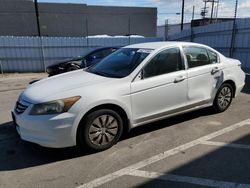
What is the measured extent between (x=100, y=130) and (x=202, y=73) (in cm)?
231

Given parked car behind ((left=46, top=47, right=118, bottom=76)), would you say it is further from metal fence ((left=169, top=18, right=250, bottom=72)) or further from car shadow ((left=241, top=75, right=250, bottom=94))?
car shadow ((left=241, top=75, right=250, bottom=94))

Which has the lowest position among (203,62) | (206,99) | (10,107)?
(10,107)

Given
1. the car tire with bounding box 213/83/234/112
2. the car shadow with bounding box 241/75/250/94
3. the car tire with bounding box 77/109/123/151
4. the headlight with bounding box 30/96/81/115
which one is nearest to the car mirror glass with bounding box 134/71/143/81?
the car tire with bounding box 77/109/123/151

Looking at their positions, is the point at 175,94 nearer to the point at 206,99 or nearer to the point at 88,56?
the point at 206,99

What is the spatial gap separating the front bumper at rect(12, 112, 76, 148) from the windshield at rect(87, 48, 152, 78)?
119cm

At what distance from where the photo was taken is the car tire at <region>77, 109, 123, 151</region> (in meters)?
3.69

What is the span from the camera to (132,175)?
3248 millimetres

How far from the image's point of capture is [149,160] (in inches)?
142

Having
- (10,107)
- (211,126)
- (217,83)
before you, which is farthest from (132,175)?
(10,107)

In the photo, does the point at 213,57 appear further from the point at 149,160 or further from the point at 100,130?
the point at 100,130

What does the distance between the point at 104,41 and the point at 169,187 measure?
1385 centimetres

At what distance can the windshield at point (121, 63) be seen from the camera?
14.0 feet

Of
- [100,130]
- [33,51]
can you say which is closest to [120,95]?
[100,130]

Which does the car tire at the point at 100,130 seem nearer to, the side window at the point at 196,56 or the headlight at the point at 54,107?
the headlight at the point at 54,107
